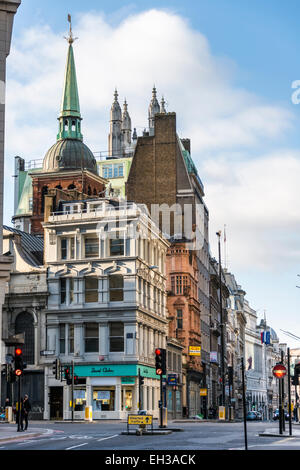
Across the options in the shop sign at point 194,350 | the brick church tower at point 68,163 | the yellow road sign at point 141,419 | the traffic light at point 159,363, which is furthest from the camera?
the brick church tower at point 68,163

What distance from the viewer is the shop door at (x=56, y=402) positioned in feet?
215

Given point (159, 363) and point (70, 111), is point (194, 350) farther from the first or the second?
point (159, 363)

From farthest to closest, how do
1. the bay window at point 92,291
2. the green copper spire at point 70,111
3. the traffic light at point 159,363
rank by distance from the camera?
the green copper spire at point 70,111 → the bay window at point 92,291 → the traffic light at point 159,363

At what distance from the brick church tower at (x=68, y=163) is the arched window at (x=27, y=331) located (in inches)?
1410

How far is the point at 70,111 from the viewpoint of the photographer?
110 meters

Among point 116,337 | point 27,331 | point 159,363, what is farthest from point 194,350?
point 159,363

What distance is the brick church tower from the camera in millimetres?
105500

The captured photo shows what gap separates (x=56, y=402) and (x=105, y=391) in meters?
4.26

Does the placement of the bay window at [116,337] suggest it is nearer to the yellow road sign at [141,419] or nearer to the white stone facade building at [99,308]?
the white stone facade building at [99,308]

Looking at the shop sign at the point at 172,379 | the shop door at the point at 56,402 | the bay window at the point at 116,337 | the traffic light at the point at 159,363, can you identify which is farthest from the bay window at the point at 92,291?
the traffic light at the point at 159,363

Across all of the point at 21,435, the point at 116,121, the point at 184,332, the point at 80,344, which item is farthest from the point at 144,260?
the point at 116,121

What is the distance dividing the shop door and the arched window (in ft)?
10.7

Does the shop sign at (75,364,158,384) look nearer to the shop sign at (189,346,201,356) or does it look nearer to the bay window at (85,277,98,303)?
the bay window at (85,277,98,303)

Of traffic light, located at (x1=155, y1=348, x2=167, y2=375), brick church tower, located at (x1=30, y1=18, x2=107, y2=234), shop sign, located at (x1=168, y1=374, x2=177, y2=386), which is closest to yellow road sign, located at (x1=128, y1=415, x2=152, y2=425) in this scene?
traffic light, located at (x1=155, y1=348, x2=167, y2=375)
